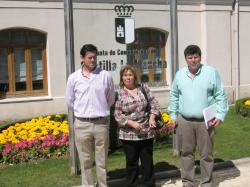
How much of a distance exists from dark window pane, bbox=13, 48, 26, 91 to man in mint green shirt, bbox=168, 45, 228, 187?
24.4 feet

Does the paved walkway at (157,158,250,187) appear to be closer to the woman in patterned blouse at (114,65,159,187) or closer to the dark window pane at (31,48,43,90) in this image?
the woman in patterned blouse at (114,65,159,187)

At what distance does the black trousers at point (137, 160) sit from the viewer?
20.1 ft

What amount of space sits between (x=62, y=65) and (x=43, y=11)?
146 centimetres

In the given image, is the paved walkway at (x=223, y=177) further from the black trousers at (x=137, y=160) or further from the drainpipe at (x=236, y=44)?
the drainpipe at (x=236, y=44)

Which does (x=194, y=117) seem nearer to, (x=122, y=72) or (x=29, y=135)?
(x=122, y=72)

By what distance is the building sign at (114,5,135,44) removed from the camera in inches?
288

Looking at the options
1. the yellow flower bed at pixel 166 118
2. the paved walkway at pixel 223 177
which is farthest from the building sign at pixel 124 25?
the yellow flower bed at pixel 166 118

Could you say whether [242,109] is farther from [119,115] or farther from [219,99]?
[119,115]

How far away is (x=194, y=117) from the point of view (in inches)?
236

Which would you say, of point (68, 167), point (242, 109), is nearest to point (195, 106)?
point (68, 167)

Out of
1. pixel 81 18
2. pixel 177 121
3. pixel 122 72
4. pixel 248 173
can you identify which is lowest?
pixel 248 173

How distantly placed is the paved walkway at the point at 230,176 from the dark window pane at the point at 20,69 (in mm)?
6989

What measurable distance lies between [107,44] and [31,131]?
284cm

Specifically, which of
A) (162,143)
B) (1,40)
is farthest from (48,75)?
(162,143)
